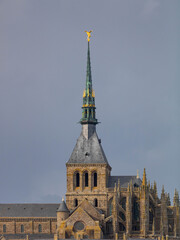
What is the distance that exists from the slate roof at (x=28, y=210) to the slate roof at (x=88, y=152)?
11.1 meters

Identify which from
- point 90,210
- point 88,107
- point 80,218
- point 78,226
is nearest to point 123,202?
point 90,210

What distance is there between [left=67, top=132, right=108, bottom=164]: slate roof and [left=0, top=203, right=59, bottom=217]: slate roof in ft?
36.4

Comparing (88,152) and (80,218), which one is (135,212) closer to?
(80,218)

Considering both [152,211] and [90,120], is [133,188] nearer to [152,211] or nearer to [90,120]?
[152,211]

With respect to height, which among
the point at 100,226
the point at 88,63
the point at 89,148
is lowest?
the point at 100,226

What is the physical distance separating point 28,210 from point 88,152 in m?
16.6

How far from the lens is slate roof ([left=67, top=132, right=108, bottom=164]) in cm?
16612

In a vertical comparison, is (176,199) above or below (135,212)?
above

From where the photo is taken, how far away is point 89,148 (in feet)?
549

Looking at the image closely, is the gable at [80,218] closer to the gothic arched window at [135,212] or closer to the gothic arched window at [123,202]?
the gothic arched window at [123,202]

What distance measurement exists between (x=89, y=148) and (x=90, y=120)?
5.87 metres

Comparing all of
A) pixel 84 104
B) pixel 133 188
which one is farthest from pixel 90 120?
pixel 133 188

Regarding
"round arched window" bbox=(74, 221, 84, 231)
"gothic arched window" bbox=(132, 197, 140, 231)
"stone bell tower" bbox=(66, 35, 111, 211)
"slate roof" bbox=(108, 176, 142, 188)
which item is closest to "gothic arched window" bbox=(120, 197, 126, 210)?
"gothic arched window" bbox=(132, 197, 140, 231)

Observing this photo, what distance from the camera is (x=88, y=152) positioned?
548ft
